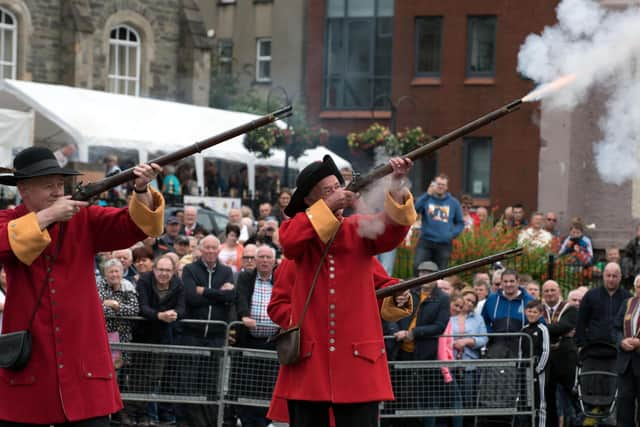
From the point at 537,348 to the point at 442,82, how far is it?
2371 centimetres

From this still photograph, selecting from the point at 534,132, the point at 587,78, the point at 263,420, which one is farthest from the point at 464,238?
the point at 534,132

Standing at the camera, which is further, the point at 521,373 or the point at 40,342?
the point at 521,373

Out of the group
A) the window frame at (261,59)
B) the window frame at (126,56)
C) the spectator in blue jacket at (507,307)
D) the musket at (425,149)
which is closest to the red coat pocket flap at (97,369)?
the musket at (425,149)

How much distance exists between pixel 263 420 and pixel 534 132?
23.0 meters

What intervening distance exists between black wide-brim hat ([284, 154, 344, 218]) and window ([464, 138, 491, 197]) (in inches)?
1116

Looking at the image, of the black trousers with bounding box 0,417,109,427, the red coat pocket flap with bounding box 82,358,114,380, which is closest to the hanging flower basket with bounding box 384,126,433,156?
the red coat pocket flap with bounding box 82,358,114,380

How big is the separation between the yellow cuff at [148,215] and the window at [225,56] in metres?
36.0

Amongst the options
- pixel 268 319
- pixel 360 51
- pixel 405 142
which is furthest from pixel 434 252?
pixel 360 51

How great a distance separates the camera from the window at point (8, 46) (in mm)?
31984

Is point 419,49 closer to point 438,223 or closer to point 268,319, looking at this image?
point 438,223

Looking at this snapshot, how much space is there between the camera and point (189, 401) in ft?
41.1

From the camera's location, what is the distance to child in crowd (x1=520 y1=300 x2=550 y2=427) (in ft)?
42.0

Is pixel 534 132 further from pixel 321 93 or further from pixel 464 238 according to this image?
pixel 464 238

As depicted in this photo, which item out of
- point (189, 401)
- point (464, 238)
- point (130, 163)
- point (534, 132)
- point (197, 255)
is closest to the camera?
point (189, 401)
